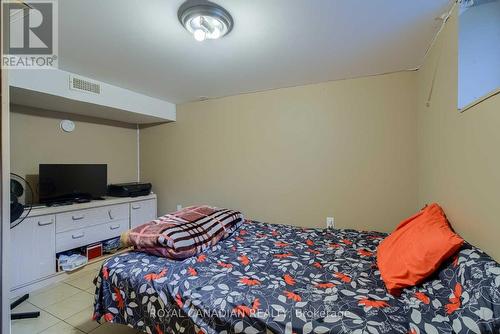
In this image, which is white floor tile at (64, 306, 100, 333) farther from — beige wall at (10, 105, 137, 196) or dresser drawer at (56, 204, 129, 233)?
beige wall at (10, 105, 137, 196)

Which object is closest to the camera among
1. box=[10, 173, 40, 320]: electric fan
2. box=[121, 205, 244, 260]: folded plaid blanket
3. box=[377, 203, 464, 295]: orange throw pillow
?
box=[377, 203, 464, 295]: orange throw pillow

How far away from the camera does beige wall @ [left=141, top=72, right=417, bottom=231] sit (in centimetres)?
241

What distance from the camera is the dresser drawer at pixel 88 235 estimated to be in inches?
102

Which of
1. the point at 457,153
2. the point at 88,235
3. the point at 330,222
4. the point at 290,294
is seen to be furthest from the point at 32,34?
the point at 330,222

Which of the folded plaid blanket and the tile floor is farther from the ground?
the folded plaid blanket

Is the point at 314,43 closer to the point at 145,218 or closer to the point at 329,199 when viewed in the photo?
the point at 329,199

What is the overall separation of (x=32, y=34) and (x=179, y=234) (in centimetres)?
180

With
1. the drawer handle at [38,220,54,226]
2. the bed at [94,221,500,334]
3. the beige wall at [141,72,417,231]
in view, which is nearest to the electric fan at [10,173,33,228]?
the drawer handle at [38,220,54,226]

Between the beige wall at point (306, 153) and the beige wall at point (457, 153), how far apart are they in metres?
0.26

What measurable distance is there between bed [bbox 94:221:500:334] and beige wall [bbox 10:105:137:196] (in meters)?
2.11

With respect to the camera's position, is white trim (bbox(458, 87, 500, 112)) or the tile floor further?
the tile floor

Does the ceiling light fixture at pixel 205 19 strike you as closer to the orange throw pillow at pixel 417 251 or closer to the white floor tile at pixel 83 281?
the orange throw pillow at pixel 417 251

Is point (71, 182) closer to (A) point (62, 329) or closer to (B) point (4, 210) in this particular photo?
(A) point (62, 329)

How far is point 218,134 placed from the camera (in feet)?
10.8
